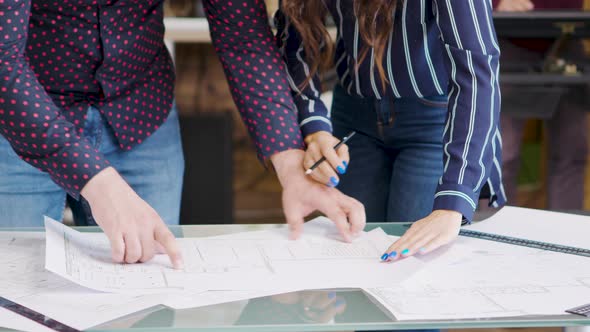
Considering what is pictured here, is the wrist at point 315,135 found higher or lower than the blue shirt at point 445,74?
lower

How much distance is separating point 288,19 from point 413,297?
24.5 inches

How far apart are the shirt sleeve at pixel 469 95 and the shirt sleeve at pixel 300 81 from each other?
249mm

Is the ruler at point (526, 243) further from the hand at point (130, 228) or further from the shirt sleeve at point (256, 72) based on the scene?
the hand at point (130, 228)

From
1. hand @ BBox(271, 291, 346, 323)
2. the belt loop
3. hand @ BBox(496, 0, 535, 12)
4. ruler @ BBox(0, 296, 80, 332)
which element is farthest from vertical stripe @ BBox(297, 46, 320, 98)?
hand @ BBox(496, 0, 535, 12)

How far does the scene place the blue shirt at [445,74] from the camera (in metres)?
1.18

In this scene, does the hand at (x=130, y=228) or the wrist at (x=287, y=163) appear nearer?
the hand at (x=130, y=228)

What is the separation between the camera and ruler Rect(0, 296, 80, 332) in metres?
0.82

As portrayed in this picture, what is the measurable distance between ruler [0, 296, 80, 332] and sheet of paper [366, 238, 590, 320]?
33cm

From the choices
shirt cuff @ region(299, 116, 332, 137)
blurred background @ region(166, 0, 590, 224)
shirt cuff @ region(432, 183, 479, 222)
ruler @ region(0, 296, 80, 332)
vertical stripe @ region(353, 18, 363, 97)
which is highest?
vertical stripe @ region(353, 18, 363, 97)

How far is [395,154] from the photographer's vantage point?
146cm

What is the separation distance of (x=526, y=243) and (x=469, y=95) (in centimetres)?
23

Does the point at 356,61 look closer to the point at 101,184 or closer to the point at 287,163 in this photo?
the point at 287,163

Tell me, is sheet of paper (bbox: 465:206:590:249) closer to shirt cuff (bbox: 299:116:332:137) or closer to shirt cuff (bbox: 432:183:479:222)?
shirt cuff (bbox: 432:183:479:222)

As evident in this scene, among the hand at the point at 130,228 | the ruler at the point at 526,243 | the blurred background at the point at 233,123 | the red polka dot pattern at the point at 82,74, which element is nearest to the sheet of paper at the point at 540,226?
the ruler at the point at 526,243
